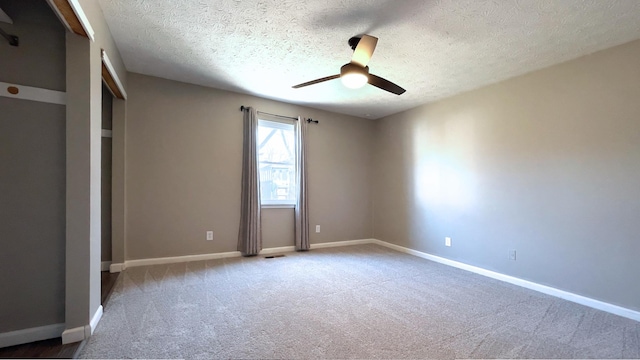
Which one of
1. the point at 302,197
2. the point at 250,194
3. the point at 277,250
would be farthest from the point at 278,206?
the point at 277,250

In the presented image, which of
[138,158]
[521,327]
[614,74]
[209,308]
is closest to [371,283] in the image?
[521,327]

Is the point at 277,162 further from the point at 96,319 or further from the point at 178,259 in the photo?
the point at 96,319

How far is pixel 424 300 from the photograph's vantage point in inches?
98.9

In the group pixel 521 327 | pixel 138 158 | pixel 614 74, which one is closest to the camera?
pixel 521 327

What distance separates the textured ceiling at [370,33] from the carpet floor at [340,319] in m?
2.43

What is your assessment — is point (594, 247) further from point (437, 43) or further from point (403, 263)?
point (437, 43)

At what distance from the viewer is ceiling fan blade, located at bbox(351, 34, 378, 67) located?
2021 mm

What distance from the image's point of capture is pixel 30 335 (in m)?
1.73

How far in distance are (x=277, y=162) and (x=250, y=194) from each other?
2.44 ft

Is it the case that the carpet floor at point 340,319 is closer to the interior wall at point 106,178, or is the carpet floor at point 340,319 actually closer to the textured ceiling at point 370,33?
the interior wall at point 106,178

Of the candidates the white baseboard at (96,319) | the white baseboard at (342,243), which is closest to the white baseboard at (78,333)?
the white baseboard at (96,319)

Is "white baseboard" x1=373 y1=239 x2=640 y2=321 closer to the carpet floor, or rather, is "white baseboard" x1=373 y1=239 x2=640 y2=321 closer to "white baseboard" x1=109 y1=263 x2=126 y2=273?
the carpet floor

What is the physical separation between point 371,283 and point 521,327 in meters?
1.34

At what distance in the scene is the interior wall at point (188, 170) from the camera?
3.38 m
